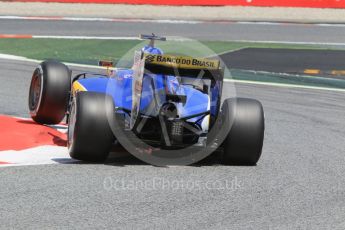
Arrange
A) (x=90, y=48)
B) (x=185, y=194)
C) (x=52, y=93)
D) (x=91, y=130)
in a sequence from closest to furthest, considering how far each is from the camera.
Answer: (x=185, y=194), (x=91, y=130), (x=52, y=93), (x=90, y=48)

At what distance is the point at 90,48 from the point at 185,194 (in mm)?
14068

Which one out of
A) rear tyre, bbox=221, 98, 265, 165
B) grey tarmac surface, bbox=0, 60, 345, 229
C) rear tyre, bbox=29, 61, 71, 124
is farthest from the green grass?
grey tarmac surface, bbox=0, 60, 345, 229

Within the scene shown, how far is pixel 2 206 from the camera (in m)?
5.95

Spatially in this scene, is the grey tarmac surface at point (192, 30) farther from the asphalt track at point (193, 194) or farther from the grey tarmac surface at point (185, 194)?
the grey tarmac surface at point (185, 194)

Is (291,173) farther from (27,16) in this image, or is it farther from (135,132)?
(27,16)

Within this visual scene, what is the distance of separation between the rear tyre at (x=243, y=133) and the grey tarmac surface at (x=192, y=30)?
1545 centimetres

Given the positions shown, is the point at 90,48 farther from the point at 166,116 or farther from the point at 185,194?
the point at 185,194

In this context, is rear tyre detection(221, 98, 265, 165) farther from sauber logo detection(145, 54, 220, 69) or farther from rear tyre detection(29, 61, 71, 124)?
rear tyre detection(29, 61, 71, 124)

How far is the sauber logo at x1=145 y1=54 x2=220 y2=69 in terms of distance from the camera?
793cm

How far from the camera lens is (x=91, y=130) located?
24.8 ft

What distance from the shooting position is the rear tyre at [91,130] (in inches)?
297

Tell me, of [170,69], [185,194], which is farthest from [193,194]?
[170,69]

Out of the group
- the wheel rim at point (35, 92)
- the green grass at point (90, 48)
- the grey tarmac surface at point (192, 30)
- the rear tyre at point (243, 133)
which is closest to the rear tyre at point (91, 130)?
the rear tyre at point (243, 133)

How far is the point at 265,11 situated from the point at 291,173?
21.7 m
